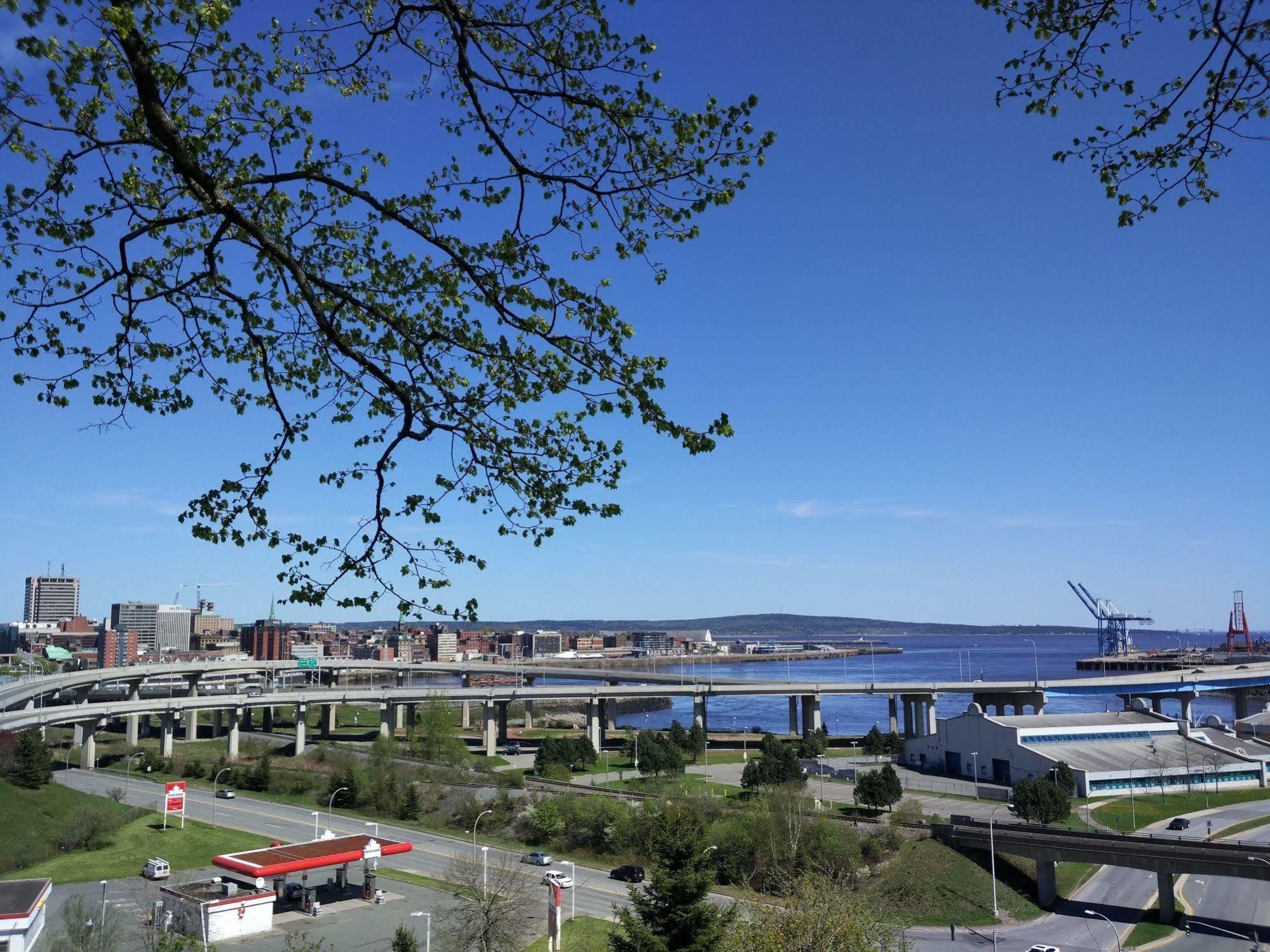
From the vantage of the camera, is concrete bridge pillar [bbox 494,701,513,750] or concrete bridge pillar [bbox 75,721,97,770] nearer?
concrete bridge pillar [bbox 75,721,97,770]

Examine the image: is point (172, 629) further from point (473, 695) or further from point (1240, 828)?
point (1240, 828)

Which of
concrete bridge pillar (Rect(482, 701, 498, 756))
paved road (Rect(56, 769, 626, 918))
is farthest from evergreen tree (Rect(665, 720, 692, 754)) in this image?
paved road (Rect(56, 769, 626, 918))

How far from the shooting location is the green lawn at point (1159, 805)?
34875 millimetres

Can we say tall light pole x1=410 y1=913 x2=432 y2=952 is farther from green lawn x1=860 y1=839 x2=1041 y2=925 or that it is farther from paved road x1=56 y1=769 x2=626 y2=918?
green lawn x1=860 y1=839 x2=1041 y2=925

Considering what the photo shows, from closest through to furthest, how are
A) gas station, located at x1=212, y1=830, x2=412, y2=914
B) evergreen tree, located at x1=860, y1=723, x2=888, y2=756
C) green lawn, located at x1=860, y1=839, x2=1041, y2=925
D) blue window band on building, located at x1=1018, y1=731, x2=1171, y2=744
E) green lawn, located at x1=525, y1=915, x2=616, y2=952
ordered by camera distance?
1. green lawn, located at x1=525, y1=915, x2=616, y2=952
2. gas station, located at x1=212, y1=830, x2=412, y2=914
3. green lawn, located at x1=860, y1=839, x2=1041, y2=925
4. blue window band on building, located at x1=1018, y1=731, x2=1171, y2=744
5. evergreen tree, located at x1=860, y1=723, x2=888, y2=756

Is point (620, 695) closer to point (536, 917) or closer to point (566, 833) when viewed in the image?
point (566, 833)

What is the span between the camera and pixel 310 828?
34.7 metres

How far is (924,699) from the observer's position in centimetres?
6662

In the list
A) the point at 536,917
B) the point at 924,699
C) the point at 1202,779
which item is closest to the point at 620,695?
the point at 924,699

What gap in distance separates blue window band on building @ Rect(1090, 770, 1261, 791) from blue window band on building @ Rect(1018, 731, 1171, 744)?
3332mm

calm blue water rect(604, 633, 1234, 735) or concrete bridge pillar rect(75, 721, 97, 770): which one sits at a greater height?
concrete bridge pillar rect(75, 721, 97, 770)

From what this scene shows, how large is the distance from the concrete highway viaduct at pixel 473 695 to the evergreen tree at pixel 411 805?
20020 mm

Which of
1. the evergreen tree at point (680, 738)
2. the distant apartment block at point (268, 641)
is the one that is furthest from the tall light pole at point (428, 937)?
the distant apartment block at point (268, 641)

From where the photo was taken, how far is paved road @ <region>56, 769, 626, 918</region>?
88.7 feet
